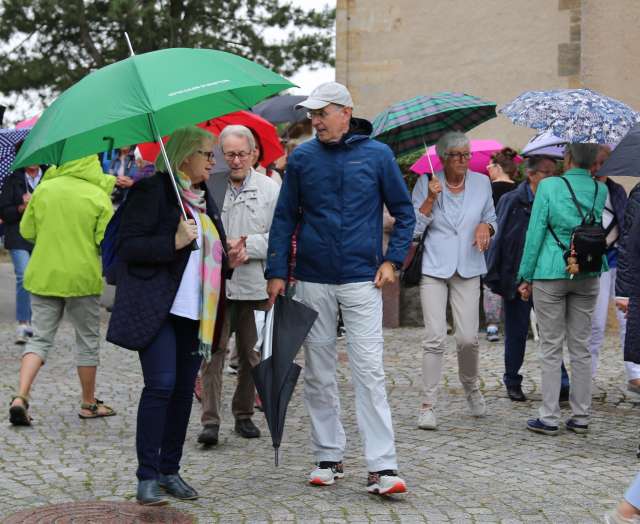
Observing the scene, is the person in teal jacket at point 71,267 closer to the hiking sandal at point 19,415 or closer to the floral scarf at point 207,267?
the hiking sandal at point 19,415

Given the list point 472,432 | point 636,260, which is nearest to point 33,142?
point 636,260

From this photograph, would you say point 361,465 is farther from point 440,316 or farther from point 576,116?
point 576,116

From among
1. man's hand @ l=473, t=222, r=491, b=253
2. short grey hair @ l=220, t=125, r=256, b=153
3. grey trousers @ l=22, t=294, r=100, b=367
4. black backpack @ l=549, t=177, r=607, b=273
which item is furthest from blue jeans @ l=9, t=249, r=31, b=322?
black backpack @ l=549, t=177, r=607, b=273

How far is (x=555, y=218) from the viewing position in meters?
7.52

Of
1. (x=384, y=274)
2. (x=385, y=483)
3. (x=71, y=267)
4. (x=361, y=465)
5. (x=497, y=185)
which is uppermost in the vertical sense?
(x=497, y=185)

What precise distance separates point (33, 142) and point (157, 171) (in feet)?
2.03

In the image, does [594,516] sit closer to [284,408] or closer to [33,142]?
[284,408]

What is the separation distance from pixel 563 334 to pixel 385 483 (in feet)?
7.37

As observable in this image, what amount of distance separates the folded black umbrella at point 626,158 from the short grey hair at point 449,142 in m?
1.32

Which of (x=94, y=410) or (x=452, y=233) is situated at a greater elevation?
(x=452, y=233)

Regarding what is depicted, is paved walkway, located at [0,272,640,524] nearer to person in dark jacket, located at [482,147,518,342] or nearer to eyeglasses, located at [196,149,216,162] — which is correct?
eyeglasses, located at [196,149,216,162]

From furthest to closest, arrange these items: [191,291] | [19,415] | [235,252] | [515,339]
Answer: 1. [515,339]
2. [19,415]
3. [235,252]
4. [191,291]

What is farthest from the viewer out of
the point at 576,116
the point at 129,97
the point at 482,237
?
the point at 482,237

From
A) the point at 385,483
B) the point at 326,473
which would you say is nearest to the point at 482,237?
the point at 326,473
